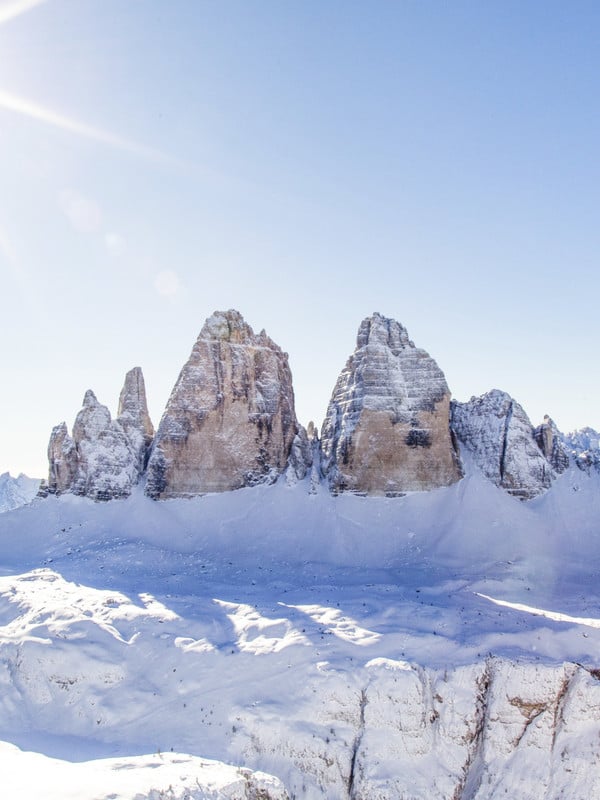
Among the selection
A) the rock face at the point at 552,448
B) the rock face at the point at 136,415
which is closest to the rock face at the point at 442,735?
the rock face at the point at 552,448

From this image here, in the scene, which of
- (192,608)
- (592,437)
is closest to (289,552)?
(192,608)

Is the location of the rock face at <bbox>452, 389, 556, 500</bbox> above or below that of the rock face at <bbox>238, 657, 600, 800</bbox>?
above

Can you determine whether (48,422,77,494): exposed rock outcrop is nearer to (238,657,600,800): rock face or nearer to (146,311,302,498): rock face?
(146,311,302,498): rock face

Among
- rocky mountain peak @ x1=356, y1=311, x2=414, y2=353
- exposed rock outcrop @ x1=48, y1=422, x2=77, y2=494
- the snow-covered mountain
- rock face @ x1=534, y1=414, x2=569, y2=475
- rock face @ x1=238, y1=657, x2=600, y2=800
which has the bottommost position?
rock face @ x1=238, y1=657, x2=600, y2=800

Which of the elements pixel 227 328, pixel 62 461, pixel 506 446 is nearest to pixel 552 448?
pixel 506 446

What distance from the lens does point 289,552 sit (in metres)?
37.4

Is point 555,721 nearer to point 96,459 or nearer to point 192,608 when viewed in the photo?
point 192,608

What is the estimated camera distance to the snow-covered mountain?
281ft

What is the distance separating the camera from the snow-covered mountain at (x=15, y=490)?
281 ft

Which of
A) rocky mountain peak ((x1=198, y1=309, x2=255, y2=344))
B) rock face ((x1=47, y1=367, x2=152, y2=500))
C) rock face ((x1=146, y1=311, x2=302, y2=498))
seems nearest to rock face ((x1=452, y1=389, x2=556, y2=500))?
rock face ((x1=146, y1=311, x2=302, y2=498))

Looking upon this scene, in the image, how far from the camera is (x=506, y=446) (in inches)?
1651

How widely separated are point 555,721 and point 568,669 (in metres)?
1.96

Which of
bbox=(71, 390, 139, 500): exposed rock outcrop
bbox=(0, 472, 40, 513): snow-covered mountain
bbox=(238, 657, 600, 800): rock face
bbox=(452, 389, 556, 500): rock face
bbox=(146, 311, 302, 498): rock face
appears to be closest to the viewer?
bbox=(238, 657, 600, 800): rock face

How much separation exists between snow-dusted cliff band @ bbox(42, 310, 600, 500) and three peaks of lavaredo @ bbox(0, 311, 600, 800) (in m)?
0.16
